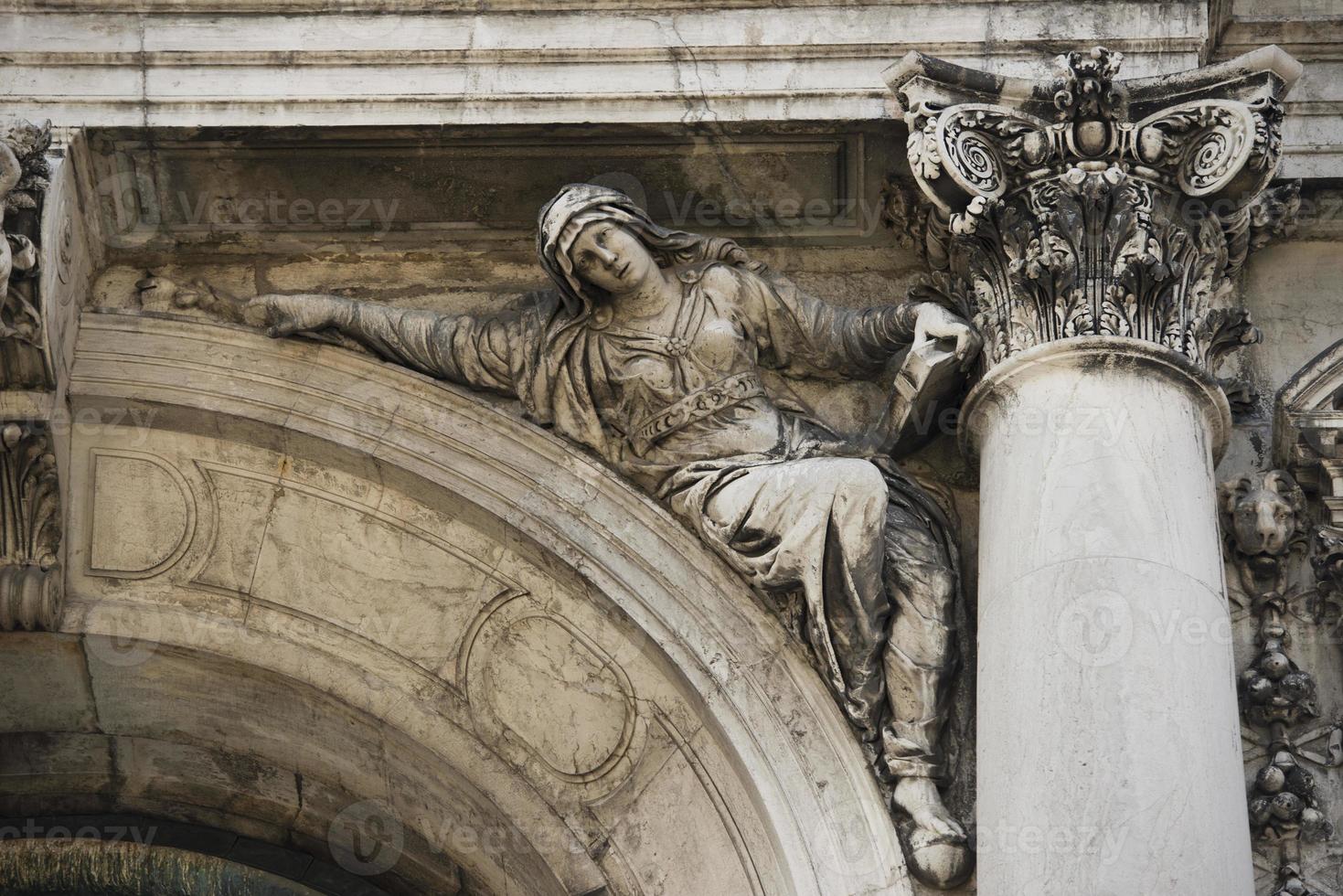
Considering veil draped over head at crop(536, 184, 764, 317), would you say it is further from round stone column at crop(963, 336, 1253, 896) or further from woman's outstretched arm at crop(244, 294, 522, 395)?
round stone column at crop(963, 336, 1253, 896)

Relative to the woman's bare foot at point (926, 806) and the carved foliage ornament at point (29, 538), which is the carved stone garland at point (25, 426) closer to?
the carved foliage ornament at point (29, 538)

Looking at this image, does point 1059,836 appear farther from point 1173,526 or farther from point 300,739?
point 300,739

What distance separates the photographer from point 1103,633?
813 centimetres

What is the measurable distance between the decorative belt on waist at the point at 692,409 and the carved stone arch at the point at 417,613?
7.9 inches

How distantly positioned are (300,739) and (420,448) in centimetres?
141

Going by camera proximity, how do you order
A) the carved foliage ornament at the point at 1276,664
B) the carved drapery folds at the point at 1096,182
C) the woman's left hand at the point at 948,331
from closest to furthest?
the carved foliage ornament at the point at 1276,664
the carved drapery folds at the point at 1096,182
the woman's left hand at the point at 948,331

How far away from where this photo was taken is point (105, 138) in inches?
375

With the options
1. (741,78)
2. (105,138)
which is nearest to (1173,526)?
(741,78)

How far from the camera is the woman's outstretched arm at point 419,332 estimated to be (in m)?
9.55

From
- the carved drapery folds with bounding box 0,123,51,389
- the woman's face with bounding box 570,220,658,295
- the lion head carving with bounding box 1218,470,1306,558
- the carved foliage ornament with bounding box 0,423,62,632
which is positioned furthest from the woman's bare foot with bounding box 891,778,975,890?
the carved drapery folds with bounding box 0,123,51,389

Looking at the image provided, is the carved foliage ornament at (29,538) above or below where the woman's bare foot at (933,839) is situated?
above

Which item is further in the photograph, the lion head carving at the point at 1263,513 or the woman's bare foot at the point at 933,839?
the lion head carving at the point at 1263,513

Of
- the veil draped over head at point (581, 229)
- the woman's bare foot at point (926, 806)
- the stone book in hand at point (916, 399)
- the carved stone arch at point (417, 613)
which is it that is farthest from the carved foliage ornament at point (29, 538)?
the woman's bare foot at point (926, 806)

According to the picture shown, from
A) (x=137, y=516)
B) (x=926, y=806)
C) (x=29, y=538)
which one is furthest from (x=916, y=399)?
(x=29, y=538)
